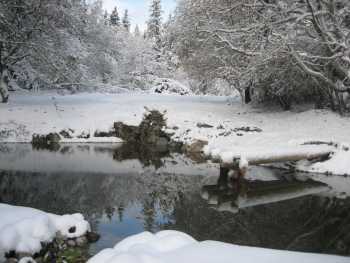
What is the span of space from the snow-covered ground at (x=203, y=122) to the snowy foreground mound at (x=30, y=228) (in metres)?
9.48

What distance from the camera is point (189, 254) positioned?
4.42m

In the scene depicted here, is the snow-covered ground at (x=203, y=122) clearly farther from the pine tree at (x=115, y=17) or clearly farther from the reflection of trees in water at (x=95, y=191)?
the pine tree at (x=115, y=17)

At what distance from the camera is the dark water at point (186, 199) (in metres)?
8.52

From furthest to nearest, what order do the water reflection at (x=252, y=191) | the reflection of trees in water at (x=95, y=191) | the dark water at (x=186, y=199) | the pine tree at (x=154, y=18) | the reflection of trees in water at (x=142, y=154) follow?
the pine tree at (x=154, y=18), the reflection of trees in water at (x=142, y=154), the water reflection at (x=252, y=191), the reflection of trees in water at (x=95, y=191), the dark water at (x=186, y=199)

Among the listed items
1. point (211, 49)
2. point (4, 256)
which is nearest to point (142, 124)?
point (211, 49)

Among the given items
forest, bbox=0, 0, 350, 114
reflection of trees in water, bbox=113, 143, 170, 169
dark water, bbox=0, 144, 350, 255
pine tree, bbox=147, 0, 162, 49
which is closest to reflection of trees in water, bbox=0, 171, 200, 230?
dark water, bbox=0, 144, 350, 255

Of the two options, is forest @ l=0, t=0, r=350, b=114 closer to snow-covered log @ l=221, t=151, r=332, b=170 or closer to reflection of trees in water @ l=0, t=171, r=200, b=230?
snow-covered log @ l=221, t=151, r=332, b=170

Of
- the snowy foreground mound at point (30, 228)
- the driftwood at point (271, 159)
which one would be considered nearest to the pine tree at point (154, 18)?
the driftwood at point (271, 159)

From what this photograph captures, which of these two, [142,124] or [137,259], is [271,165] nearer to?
[142,124]

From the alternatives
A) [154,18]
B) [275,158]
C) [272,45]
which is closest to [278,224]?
[275,158]

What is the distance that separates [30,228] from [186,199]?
5380 millimetres

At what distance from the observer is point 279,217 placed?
9664mm

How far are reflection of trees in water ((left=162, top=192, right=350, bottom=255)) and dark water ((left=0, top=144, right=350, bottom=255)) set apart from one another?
0.02 m

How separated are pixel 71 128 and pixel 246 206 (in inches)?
549
